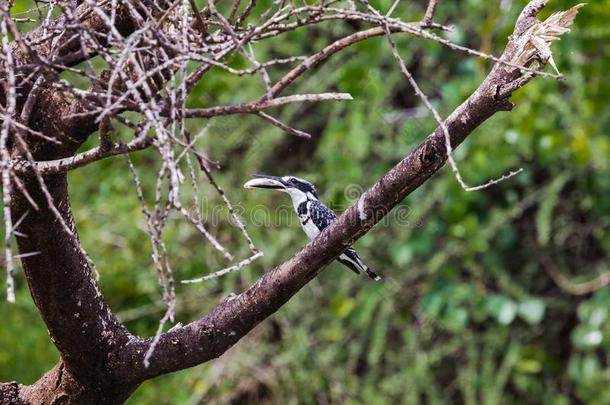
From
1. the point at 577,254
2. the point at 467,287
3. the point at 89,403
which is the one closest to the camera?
the point at 89,403

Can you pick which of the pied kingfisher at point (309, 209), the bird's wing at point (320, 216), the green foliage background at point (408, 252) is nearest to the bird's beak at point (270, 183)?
the pied kingfisher at point (309, 209)

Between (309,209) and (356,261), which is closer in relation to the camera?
(356,261)

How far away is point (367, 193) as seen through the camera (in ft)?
6.26

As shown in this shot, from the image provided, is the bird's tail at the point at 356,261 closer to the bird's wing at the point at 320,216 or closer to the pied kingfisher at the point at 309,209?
the pied kingfisher at the point at 309,209

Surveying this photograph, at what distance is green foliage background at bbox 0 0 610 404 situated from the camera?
13.7 ft

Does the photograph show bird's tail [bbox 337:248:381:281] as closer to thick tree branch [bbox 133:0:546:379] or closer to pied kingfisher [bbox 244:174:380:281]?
pied kingfisher [bbox 244:174:380:281]

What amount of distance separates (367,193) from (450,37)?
2.61 metres

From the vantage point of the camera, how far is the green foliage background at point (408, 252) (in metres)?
4.19

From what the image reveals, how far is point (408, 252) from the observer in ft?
14.0

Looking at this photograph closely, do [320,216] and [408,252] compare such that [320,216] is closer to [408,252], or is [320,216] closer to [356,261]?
[356,261]

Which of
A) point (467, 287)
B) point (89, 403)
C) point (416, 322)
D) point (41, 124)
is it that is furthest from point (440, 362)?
point (41, 124)

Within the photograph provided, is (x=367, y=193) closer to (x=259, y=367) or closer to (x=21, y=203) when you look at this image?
(x=21, y=203)

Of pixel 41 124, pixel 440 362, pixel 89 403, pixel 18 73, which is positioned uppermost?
pixel 18 73

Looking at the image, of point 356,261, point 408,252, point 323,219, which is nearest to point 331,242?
point 356,261
